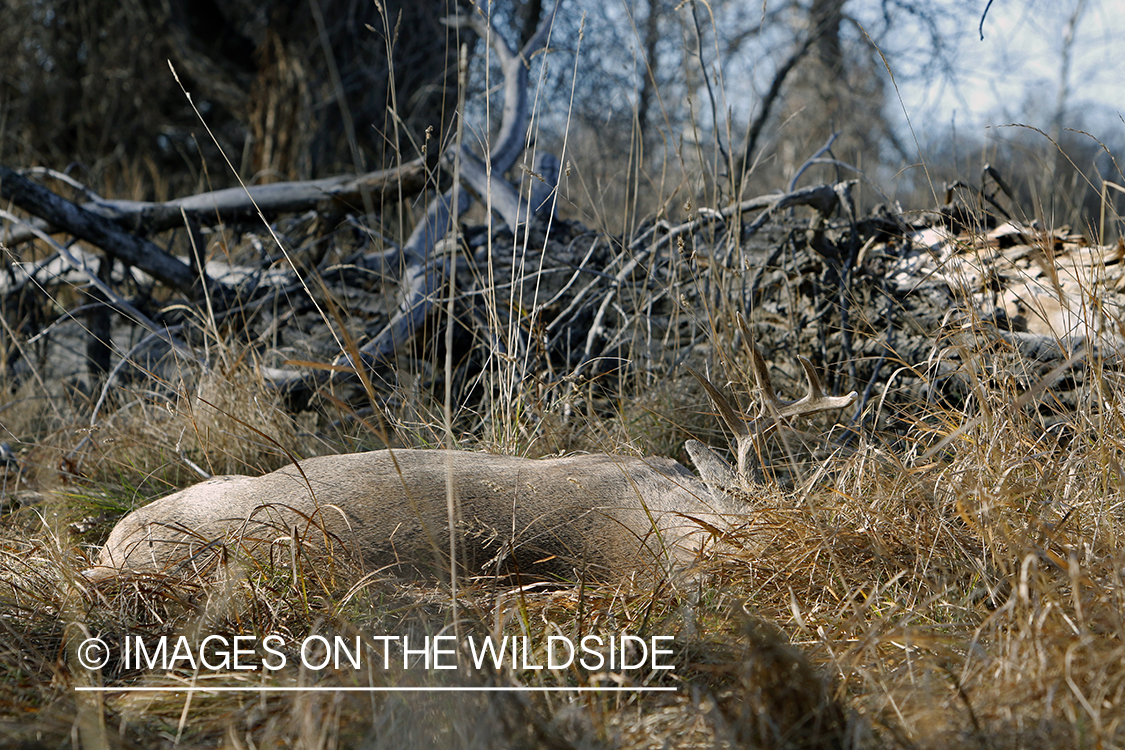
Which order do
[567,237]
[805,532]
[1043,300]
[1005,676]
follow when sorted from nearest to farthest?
[1005,676] → [805,532] → [1043,300] → [567,237]

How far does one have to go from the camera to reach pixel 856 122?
9.66m

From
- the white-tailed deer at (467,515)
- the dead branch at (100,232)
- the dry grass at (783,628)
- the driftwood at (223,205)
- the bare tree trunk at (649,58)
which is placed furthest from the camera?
the bare tree trunk at (649,58)

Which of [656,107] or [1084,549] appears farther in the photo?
[656,107]

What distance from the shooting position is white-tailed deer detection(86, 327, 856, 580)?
7.03 feet

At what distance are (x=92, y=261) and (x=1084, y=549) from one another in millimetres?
5023

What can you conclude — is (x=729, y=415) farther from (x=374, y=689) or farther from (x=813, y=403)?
(x=374, y=689)

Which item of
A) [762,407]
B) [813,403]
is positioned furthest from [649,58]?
[813,403]

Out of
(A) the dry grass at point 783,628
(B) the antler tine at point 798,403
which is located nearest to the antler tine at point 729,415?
(B) the antler tine at point 798,403

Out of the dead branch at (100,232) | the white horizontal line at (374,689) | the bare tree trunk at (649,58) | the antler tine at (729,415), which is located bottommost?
the white horizontal line at (374,689)

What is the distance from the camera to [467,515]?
2244 mm

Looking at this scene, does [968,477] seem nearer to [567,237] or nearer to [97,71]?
[567,237]

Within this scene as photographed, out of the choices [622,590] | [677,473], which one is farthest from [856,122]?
[622,590]

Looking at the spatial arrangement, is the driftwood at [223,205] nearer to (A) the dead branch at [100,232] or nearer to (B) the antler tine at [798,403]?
(A) the dead branch at [100,232]

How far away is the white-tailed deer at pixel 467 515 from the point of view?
7.03ft
